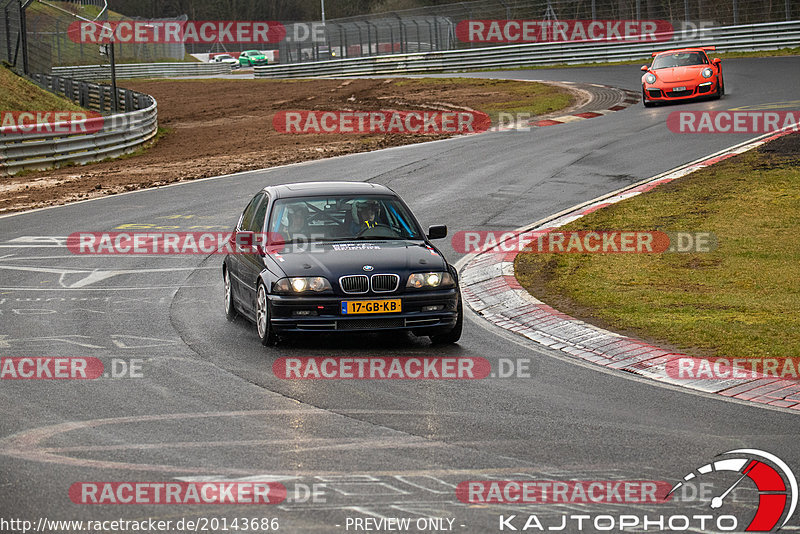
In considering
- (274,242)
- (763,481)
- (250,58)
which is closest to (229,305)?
(274,242)

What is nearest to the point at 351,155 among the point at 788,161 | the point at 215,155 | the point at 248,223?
the point at 215,155

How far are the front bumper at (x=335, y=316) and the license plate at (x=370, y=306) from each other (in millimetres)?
31

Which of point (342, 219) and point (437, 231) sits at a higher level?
point (342, 219)

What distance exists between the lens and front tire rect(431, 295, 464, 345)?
31.4ft

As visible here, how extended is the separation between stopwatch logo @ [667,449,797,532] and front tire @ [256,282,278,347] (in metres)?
4.42

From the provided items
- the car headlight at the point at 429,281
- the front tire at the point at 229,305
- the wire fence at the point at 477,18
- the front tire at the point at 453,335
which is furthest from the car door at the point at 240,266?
the wire fence at the point at 477,18

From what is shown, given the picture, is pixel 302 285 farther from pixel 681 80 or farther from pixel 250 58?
pixel 250 58

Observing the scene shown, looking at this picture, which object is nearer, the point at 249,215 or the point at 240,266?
the point at 240,266

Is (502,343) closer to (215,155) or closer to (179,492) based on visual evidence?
(179,492)

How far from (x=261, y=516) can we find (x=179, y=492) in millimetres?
589

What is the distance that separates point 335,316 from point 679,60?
2278 cm

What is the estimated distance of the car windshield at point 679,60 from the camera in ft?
96.2

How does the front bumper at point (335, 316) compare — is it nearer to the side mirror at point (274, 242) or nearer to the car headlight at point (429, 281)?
the car headlight at point (429, 281)

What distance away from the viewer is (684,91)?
94.8 ft
